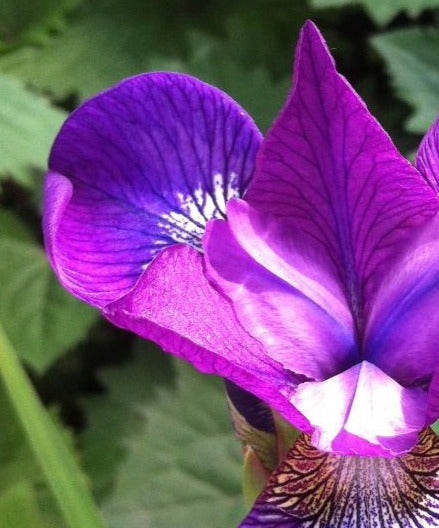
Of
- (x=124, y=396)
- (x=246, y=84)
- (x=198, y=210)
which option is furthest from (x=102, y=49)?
(x=198, y=210)

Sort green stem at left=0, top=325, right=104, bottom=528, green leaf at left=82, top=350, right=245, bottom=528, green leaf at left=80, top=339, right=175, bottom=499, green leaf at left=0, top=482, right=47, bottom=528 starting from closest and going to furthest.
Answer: green stem at left=0, top=325, right=104, bottom=528 < green leaf at left=0, top=482, right=47, bottom=528 < green leaf at left=82, top=350, right=245, bottom=528 < green leaf at left=80, top=339, right=175, bottom=499

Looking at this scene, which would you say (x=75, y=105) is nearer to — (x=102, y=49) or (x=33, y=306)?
(x=102, y=49)

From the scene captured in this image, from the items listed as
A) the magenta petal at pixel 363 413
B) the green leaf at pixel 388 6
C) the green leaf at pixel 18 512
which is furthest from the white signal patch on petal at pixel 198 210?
the green leaf at pixel 388 6

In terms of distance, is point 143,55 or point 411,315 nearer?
point 411,315

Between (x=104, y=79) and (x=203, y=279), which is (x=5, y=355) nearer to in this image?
(x=203, y=279)

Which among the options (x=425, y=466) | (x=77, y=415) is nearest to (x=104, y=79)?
(x=77, y=415)

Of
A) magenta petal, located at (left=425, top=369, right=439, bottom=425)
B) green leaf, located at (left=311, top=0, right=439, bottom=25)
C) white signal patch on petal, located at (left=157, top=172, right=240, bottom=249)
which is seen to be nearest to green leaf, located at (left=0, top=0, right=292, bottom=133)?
green leaf, located at (left=311, top=0, right=439, bottom=25)

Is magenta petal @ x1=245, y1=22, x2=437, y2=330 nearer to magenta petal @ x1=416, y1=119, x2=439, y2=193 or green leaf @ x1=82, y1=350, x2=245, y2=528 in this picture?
magenta petal @ x1=416, y1=119, x2=439, y2=193
